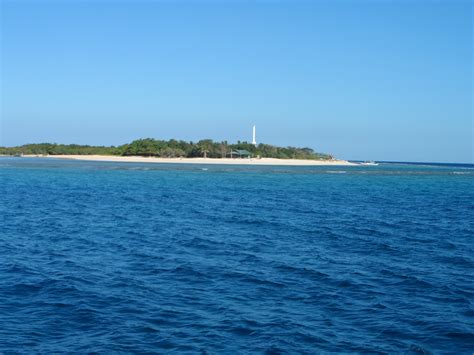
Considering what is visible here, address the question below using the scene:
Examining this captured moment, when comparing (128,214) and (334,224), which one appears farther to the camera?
(128,214)

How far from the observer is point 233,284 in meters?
15.9

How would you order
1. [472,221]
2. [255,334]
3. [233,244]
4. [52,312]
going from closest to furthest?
[255,334] → [52,312] → [233,244] → [472,221]

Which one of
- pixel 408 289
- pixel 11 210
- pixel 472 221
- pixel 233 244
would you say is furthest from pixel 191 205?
pixel 408 289

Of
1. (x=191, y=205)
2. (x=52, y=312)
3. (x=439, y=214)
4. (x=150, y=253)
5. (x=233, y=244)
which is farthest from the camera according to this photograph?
(x=191, y=205)

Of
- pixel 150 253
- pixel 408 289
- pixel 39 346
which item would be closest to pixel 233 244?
pixel 150 253

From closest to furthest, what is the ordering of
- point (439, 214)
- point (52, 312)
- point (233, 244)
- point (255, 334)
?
point (255, 334), point (52, 312), point (233, 244), point (439, 214)

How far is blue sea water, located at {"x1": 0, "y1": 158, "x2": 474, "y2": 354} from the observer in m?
11.5

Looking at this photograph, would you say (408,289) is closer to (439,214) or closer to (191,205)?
(439,214)

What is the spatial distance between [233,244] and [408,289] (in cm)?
910

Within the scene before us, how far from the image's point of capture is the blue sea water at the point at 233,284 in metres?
11.5

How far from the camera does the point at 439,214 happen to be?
120 feet

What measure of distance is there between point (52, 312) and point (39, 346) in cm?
219

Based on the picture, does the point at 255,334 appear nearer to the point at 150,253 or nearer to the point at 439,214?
the point at 150,253

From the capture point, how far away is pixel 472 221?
33000mm
